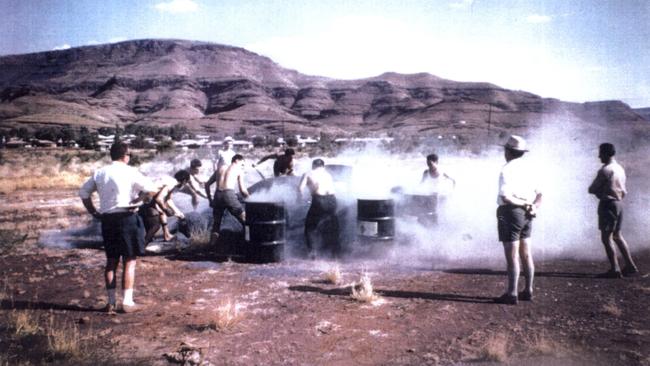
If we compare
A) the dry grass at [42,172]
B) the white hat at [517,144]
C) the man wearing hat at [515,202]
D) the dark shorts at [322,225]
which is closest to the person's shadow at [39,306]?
the dark shorts at [322,225]

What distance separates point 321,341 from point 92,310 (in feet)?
9.20

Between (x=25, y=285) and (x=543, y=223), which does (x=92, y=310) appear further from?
(x=543, y=223)

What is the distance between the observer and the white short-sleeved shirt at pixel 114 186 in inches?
195

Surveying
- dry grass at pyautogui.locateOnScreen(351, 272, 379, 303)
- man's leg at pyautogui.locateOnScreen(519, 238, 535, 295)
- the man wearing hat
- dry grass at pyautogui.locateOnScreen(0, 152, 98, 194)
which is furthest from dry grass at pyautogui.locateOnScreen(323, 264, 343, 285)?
dry grass at pyautogui.locateOnScreen(0, 152, 98, 194)

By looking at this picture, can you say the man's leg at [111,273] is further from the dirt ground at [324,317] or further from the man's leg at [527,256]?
the man's leg at [527,256]

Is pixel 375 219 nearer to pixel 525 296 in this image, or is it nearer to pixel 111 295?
pixel 525 296

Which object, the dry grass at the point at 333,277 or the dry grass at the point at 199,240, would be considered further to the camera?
the dry grass at the point at 199,240

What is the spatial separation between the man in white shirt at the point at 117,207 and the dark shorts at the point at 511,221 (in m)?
3.92

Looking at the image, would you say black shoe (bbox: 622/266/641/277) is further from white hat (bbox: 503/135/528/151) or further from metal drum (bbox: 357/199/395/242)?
metal drum (bbox: 357/199/395/242)

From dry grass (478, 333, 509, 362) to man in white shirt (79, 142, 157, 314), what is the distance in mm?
3634

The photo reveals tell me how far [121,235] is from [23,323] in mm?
1226

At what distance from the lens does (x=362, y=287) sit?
5.93 meters

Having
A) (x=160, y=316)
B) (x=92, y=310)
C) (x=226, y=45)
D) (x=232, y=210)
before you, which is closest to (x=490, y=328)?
(x=160, y=316)

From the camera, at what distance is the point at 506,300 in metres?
5.34
